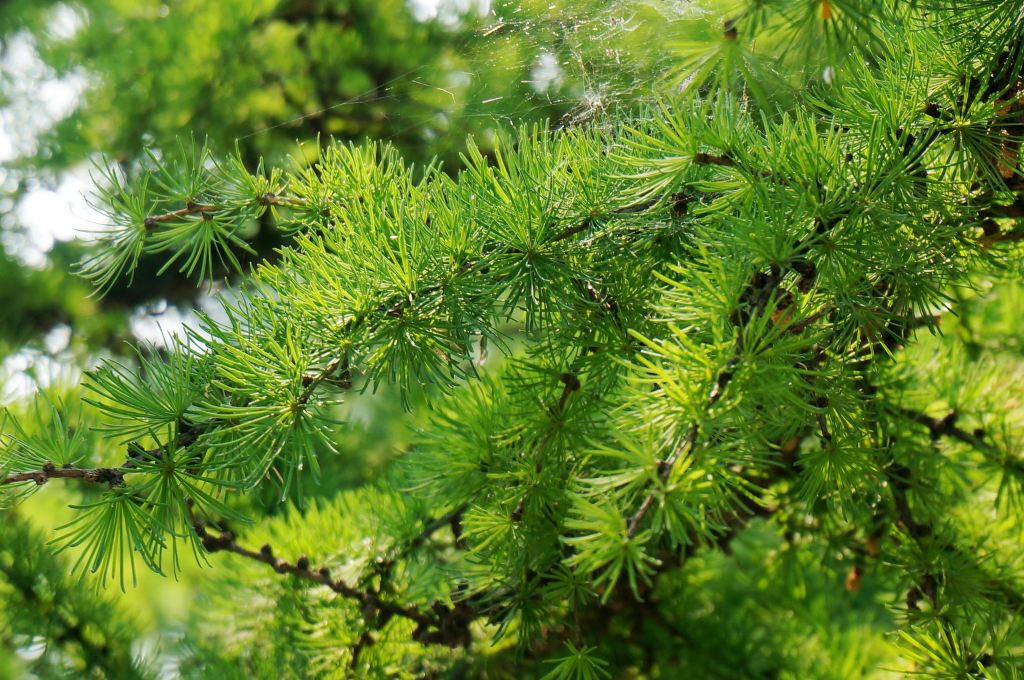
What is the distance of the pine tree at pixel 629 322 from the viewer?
0.96ft

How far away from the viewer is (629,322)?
368mm

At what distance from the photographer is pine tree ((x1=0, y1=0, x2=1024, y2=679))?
0.29 meters

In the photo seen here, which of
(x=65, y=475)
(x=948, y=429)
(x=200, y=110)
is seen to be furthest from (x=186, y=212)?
(x=200, y=110)

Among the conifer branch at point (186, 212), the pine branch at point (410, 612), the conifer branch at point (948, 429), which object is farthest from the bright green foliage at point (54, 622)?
the conifer branch at point (948, 429)

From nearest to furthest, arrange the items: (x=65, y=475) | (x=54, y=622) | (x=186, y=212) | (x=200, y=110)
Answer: (x=65, y=475) < (x=186, y=212) < (x=54, y=622) < (x=200, y=110)

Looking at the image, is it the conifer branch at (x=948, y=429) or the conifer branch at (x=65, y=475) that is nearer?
the conifer branch at (x=65, y=475)

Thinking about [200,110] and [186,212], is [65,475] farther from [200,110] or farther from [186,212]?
[200,110]

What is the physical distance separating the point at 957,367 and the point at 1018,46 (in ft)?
0.87

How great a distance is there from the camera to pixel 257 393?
1.02 ft

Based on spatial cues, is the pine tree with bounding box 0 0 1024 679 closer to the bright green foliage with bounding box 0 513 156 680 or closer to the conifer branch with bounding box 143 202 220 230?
the conifer branch with bounding box 143 202 220 230

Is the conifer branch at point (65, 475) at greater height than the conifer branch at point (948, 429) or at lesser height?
greater

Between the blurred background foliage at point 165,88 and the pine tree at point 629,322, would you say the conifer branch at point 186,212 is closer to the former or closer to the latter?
the pine tree at point 629,322

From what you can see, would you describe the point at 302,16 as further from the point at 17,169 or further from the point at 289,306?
the point at 289,306

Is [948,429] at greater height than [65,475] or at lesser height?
lesser
